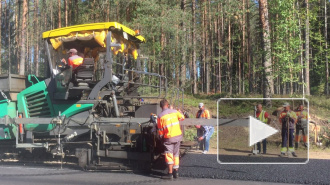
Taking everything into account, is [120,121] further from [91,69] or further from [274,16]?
[274,16]

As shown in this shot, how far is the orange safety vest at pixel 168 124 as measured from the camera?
6.57 metres

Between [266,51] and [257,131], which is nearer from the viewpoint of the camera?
[257,131]

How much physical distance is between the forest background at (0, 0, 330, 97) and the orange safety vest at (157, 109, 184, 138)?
147 inches

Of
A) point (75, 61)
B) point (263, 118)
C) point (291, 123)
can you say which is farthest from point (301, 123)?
point (75, 61)

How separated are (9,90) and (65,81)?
1999 millimetres

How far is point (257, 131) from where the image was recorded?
741cm

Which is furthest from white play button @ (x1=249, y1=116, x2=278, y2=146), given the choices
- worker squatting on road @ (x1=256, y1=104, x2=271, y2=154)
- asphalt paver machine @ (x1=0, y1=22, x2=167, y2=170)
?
asphalt paver machine @ (x1=0, y1=22, x2=167, y2=170)

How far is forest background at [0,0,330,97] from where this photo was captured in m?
12.8

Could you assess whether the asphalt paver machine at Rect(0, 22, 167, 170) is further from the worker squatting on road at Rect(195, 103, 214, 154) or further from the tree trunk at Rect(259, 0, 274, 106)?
the tree trunk at Rect(259, 0, 274, 106)

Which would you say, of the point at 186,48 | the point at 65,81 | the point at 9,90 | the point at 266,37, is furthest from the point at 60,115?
the point at 186,48

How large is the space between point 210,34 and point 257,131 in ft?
96.8

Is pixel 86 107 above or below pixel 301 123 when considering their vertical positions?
above

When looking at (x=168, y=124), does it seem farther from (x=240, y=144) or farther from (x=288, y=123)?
(x=288, y=123)
